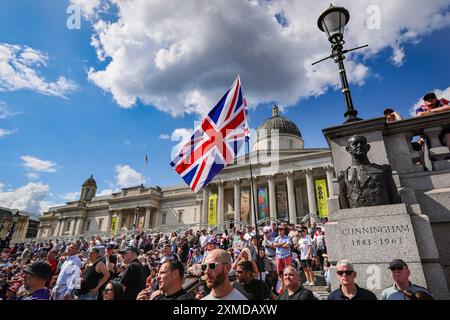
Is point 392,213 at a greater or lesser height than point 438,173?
lesser

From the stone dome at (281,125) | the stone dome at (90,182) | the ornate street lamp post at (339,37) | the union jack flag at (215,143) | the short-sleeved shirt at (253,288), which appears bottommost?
the short-sleeved shirt at (253,288)

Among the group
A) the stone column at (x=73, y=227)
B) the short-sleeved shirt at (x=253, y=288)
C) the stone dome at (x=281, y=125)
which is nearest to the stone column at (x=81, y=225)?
the stone column at (x=73, y=227)

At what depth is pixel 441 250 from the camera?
4.18 meters

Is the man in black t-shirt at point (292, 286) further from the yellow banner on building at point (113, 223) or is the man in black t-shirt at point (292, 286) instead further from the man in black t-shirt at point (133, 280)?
the yellow banner on building at point (113, 223)

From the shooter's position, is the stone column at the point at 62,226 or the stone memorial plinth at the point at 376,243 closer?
the stone memorial plinth at the point at 376,243

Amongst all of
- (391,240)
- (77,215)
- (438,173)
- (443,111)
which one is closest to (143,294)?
(391,240)

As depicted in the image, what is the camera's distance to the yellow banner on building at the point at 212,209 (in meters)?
41.8

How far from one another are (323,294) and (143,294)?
4626 mm

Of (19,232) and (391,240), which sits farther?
(19,232)

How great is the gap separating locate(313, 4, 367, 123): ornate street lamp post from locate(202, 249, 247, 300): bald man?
4.12 metres

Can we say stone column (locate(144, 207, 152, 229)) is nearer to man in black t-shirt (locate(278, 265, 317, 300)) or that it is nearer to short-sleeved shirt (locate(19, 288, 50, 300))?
short-sleeved shirt (locate(19, 288, 50, 300))

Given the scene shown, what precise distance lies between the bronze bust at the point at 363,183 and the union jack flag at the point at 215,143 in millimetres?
2343

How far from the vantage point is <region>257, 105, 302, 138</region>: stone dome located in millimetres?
52531
